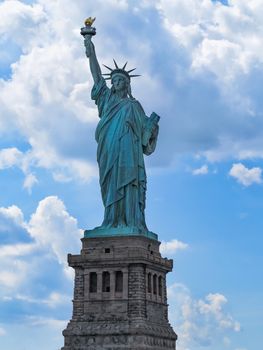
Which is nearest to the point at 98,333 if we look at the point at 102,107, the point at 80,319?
the point at 80,319

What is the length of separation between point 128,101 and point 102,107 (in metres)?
2.27

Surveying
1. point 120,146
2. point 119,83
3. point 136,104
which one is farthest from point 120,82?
point 120,146

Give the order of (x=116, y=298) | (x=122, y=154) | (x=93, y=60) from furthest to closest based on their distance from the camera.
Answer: (x=93, y=60), (x=122, y=154), (x=116, y=298)

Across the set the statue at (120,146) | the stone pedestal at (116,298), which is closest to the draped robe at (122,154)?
the statue at (120,146)

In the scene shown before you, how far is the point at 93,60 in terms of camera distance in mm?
67375

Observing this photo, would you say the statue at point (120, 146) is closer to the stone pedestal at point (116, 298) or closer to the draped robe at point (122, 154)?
the draped robe at point (122, 154)

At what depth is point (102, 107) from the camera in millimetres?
66875

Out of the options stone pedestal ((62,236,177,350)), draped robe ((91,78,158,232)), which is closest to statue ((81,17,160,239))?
draped robe ((91,78,158,232))

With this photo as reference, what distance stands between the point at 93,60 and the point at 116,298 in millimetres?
18733

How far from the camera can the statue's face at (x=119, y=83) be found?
218 feet

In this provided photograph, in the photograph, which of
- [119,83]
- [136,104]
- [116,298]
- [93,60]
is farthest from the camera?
[93,60]

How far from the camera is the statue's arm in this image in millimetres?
67375

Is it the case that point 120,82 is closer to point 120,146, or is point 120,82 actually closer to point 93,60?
point 93,60

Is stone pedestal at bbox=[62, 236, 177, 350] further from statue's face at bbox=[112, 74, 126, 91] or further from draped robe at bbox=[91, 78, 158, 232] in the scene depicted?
statue's face at bbox=[112, 74, 126, 91]
